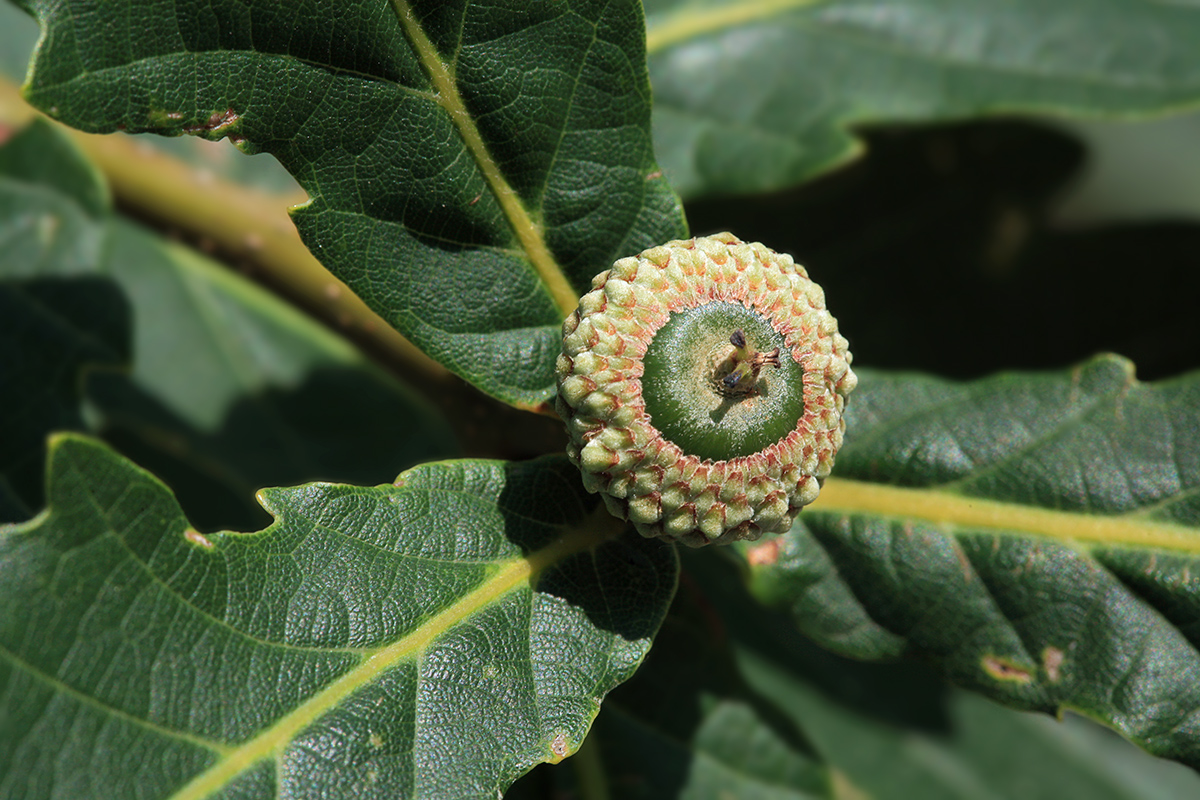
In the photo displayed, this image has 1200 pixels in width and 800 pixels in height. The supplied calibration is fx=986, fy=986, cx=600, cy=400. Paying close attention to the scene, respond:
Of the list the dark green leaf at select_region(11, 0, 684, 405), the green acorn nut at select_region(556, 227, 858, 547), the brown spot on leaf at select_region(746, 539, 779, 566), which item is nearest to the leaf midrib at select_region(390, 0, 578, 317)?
the dark green leaf at select_region(11, 0, 684, 405)

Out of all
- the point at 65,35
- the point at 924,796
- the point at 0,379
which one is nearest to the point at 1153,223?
the point at 924,796

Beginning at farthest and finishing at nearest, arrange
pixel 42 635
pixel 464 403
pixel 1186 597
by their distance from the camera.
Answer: pixel 464 403 → pixel 1186 597 → pixel 42 635

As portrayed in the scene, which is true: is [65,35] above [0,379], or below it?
above

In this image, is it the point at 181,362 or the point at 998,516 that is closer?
the point at 998,516

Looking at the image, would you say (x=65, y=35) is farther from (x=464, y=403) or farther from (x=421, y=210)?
(x=464, y=403)

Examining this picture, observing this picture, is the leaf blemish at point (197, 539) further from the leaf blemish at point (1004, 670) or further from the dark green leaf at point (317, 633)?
the leaf blemish at point (1004, 670)

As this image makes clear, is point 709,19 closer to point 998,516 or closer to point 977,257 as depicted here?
point 977,257

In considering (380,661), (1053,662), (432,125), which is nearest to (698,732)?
(1053,662)
